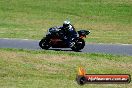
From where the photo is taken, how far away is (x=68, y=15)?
47.2 metres

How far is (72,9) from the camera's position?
5012 cm

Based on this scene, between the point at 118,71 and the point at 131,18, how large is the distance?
29.0 m

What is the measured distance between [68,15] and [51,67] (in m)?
28.9

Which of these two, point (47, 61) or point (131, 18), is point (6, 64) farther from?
point (131, 18)

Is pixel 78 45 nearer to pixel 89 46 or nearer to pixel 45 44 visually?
pixel 45 44

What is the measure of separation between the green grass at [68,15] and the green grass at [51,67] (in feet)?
42.1

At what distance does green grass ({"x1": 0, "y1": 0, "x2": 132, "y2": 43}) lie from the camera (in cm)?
4019

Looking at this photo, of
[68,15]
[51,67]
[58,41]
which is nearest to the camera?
[51,67]

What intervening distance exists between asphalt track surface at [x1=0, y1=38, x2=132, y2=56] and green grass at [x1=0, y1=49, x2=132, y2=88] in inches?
90.4

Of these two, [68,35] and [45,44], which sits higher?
[68,35]

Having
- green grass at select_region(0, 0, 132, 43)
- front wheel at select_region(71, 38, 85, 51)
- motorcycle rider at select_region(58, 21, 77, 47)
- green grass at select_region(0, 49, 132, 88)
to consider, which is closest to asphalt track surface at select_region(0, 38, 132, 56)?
front wheel at select_region(71, 38, 85, 51)

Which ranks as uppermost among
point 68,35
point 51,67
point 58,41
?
point 51,67

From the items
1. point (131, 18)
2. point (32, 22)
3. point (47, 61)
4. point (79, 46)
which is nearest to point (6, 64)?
point (47, 61)

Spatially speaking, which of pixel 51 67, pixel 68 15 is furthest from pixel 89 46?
pixel 68 15
